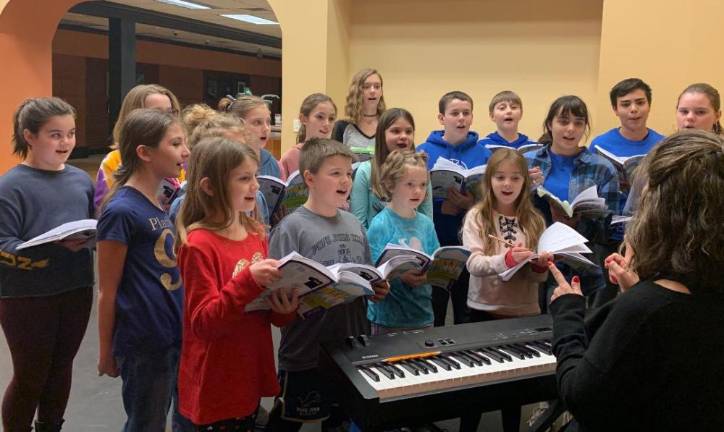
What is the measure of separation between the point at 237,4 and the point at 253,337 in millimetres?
8935

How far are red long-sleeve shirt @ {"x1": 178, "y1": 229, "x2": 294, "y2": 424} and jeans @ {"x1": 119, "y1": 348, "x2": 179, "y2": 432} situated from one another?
78mm

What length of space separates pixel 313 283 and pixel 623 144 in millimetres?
2366

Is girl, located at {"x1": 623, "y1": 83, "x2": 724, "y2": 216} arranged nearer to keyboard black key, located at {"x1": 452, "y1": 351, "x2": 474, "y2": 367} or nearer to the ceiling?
keyboard black key, located at {"x1": 452, "y1": 351, "x2": 474, "y2": 367}

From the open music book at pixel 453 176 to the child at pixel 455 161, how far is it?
0.06 metres

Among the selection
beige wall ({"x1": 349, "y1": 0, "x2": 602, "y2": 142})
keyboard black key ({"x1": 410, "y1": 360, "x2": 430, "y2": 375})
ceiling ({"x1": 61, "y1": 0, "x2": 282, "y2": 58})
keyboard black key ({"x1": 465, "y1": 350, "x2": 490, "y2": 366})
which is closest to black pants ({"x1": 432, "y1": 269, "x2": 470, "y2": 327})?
keyboard black key ({"x1": 465, "y1": 350, "x2": 490, "y2": 366})

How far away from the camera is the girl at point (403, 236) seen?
256 centimetres

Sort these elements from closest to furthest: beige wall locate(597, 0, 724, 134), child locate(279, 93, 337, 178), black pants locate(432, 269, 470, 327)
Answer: black pants locate(432, 269, 470, 327) → child locate(279, 93, 337, 178) → beige wall locate(597, 0, 724, 134)

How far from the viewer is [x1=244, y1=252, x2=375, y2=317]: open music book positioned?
1.60 meters

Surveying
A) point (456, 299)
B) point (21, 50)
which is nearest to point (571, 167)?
point (456, 299)

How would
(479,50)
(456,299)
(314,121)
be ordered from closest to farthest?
(456,299) < (314,121) < (479,50)

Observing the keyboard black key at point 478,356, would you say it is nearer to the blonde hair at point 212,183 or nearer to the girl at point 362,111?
the blonde hair at point 212,183

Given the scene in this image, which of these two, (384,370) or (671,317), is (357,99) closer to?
(384,370)

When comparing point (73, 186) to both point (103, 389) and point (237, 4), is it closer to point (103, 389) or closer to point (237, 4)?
point (103, 389)

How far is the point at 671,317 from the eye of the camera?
1115mm
